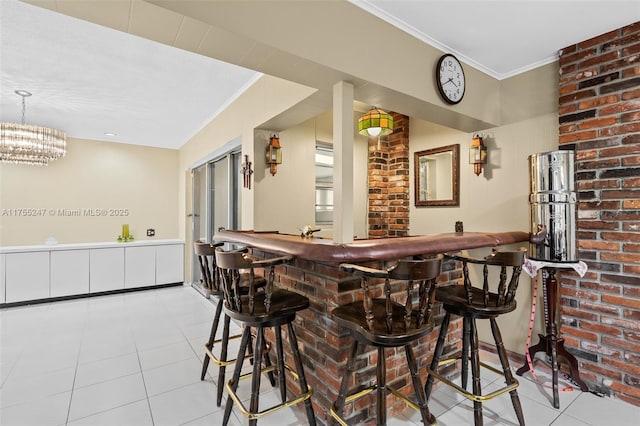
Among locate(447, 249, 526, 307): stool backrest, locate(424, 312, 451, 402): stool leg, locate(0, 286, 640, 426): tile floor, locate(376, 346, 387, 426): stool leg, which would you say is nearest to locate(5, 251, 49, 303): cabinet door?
locate(0, 286, 640, 426): tile floor

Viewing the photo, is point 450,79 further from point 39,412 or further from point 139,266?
point 139,266

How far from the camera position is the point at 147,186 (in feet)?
19.8

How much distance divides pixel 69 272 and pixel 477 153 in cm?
607

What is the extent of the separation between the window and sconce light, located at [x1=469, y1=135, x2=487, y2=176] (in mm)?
1616

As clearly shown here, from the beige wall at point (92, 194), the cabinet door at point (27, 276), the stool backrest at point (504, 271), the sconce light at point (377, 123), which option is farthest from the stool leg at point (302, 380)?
the beige wall at point (92, 194)

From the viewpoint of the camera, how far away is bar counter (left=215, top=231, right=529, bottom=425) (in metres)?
1.78

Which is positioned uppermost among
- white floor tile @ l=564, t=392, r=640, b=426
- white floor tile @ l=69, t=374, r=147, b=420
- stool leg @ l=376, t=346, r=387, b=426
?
stool leg @ l=376, t=346, r=387, b=426

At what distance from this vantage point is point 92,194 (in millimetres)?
5531

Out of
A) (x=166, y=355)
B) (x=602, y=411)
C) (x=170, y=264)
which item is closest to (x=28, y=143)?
(x=170, y=264)

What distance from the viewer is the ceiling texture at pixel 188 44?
1.57 m

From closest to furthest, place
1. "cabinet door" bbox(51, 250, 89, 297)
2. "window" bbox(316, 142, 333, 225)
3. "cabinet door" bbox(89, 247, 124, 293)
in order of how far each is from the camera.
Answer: "window" bbox(316, 142, 333, 225) → "cabinet door" bbox(51, 250, 89, 297) → "cabinet door" bbox(89, 247, 124, 293)

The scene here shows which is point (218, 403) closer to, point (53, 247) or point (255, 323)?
point (255, 323)

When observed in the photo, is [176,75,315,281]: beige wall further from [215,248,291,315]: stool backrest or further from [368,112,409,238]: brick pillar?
[368,112,409,238]: brick pillar

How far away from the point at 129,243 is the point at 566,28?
20.7ft
